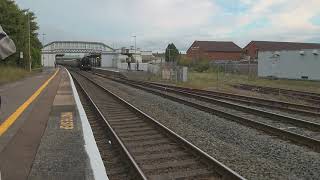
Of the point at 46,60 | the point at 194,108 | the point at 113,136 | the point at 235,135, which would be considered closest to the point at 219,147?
the point at 235,135

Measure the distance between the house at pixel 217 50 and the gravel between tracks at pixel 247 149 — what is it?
120720mm

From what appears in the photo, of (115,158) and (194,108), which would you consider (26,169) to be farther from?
(194,108)

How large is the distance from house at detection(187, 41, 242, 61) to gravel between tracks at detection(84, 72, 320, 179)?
120720 millimetres

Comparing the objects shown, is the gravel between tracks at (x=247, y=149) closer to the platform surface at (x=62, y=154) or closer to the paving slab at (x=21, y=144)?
the platform surface at (x=62, y=154)

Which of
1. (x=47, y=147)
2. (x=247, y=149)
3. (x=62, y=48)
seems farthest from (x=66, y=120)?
(x=62, y=48)

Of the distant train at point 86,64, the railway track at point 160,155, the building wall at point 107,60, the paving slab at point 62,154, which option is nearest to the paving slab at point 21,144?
the paving slab at point 62,154

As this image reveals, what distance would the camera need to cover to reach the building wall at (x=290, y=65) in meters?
43.3

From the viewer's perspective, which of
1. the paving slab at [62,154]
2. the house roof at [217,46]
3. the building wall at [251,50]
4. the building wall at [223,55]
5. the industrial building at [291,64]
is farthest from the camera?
the house roof at [217,46]

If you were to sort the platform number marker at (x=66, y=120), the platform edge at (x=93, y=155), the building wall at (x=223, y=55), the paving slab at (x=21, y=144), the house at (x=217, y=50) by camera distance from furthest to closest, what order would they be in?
the house at (x=217, y=50), the building wall at (x=223, y=55), the platform number marker at (x=66, y=120), the paving slab at (x=21, y=144), the platform edge at (x=93, y=155)

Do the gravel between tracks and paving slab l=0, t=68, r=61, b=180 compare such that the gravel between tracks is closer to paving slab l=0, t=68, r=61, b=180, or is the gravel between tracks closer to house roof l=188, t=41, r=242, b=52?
paving slab l=0, t=68, r=61, b=180

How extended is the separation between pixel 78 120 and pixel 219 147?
5.70 meters

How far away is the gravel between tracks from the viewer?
8047 millimetres

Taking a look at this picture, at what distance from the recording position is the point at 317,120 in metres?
15.1

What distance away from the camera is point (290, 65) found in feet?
154
